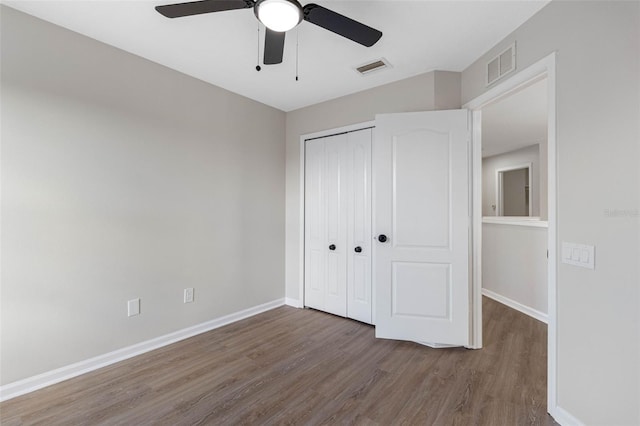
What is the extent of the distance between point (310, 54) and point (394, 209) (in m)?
1.53

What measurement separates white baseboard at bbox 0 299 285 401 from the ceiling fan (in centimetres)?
246

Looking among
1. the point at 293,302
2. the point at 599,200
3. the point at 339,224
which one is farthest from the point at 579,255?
the point at 293,302

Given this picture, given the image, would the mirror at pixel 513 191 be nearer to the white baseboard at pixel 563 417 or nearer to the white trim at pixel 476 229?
the white trim at pixel 476 229

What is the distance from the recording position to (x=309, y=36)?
221 centimetres

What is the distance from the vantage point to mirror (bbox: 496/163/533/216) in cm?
562

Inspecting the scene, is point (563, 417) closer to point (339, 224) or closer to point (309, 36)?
point (339, 224)

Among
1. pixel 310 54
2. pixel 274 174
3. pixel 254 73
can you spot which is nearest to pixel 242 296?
pixel 274 174

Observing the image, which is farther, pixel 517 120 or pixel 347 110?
pixel 517 120

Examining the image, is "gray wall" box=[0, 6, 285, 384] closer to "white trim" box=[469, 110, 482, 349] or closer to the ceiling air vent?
the ceiling air vent

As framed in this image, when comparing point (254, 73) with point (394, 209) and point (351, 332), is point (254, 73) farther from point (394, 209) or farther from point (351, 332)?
point (351, 332)

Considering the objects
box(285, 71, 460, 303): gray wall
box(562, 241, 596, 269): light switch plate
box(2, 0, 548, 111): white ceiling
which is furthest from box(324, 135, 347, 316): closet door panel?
box(562, 241, 596, 269): light switch plate

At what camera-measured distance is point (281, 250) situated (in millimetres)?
3830

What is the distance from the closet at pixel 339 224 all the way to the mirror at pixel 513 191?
159 inches

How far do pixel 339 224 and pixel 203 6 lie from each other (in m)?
2.40
